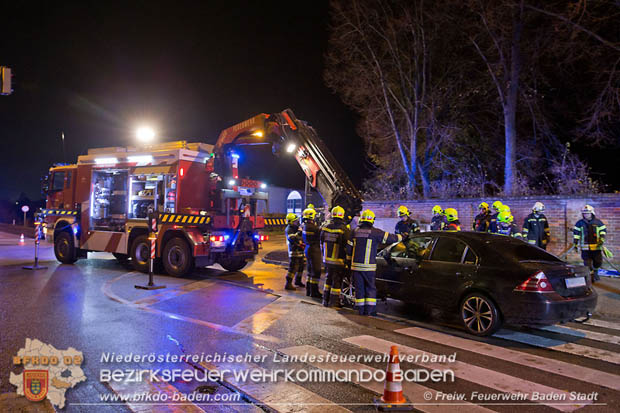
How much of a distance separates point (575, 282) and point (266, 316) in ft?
15.3

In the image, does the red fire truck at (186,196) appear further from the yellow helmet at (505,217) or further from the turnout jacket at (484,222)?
the yellow helmet at (505,217)

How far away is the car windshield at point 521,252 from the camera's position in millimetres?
6406

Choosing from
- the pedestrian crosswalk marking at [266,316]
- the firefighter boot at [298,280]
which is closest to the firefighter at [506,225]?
the firefighter boot at [298,280]

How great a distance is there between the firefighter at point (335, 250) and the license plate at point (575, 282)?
11.2ft

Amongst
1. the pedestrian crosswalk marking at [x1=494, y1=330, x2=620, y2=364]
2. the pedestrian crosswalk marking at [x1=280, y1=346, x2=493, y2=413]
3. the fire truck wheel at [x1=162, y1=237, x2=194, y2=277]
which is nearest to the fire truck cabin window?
the fire truck wheel at [x1=162, y1=237, x2=194, y2=277]

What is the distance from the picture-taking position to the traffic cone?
3916 mm

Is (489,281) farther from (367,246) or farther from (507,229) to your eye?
(507,229)

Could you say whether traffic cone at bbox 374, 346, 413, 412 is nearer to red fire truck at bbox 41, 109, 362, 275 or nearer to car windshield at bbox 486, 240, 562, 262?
car windshield at bbox 486, 240, 562, 262

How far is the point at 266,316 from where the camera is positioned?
7.56 meters

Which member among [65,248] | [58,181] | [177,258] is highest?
[58,181]

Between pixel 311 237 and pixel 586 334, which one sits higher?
pixel 311 237

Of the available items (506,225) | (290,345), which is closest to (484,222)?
(506,225)

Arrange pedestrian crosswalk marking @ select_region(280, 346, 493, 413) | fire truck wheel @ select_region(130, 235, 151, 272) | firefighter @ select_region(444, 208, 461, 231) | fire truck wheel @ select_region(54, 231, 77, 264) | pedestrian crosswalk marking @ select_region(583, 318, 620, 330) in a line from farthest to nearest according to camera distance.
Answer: fire truck wheel @ select_region(54, 231, 77, 264) → fire truck wheel @ select_region(130, 235, 151, 272) → firefighter @ select_region(444, 208, 461, 231) → pedestrian crosswalk marking @ select_region(583, 318, 620, 330) → pedestrian crosswalk marking @ select_region(280, 346, 493, 413)

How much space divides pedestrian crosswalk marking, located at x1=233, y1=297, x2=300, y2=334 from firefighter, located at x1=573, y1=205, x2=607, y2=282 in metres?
6.69
